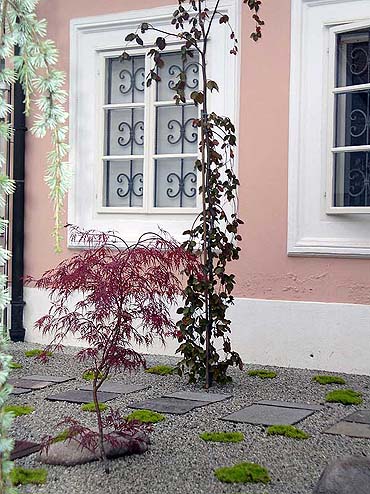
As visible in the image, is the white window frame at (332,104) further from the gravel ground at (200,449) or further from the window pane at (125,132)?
the window pane at (125,132)

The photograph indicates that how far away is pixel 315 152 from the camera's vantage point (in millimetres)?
7293

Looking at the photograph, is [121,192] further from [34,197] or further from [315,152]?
[315,152]

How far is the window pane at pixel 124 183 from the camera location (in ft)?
27.4

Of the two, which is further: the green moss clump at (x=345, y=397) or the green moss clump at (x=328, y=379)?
the green moss clump at (x=328, y=379)

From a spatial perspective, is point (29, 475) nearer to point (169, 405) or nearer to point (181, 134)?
point (169, 405)

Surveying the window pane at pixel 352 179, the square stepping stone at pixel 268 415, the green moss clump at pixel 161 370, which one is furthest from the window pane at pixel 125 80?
the square stepping stone at pixel 268 415

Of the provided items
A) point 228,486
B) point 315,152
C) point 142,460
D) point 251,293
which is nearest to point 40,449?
point 142,460

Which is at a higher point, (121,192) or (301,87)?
(301,87)

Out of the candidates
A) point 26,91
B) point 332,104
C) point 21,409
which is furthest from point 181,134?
point 26,91

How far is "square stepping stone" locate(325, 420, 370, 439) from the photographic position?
5.03 meters

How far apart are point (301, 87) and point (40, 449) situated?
421 cm

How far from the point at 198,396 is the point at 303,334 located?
5.16ft

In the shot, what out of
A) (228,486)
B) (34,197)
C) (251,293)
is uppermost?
(34,197)

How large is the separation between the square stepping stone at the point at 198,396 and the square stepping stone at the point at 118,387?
0.33 metres
